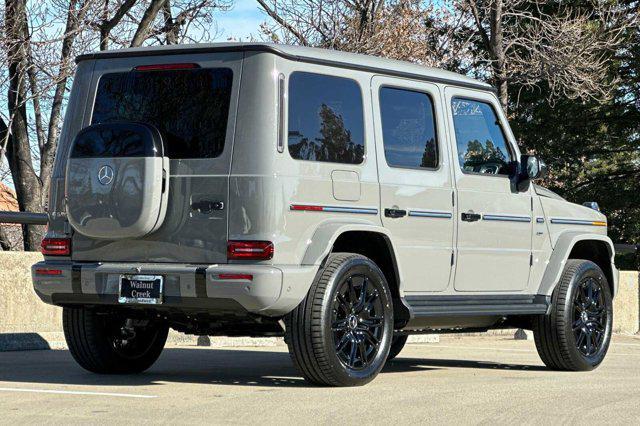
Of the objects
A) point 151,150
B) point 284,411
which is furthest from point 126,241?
point 284,411

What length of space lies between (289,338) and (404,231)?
1260 millimetres

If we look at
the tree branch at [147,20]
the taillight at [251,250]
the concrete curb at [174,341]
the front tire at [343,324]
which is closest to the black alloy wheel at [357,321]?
the front tire at [343,324]

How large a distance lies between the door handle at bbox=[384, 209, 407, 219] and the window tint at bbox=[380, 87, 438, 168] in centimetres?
33

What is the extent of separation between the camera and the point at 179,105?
332 inches

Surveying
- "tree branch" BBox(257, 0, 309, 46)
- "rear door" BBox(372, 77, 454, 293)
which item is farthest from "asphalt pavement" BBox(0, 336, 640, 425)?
"tree branch" BBox(257, 0, 309, 46)

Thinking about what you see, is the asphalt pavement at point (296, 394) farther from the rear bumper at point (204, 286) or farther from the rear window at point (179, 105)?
the rear window at point (179, 105)

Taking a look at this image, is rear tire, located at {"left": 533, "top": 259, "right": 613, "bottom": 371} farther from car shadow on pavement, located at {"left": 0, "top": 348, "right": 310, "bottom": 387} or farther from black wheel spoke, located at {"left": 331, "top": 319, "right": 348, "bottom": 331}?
black wheel spoke, located at {"left": 331, "top": 319, "right": 348, "bottom": 331}

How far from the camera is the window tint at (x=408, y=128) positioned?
905cm

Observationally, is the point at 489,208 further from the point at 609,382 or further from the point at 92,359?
the point at 92,359

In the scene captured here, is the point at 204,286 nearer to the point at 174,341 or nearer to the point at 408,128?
the point at 408,128

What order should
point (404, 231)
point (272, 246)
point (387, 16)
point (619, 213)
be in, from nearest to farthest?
point (272, 246) < point (404, 231) < point (387, 16) < point (619, 213)

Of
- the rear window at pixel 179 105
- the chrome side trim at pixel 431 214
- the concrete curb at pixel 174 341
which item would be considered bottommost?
the concrete curb at pixel 174 341

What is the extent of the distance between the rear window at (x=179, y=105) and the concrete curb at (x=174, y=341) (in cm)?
372

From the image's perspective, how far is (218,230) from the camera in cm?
810
